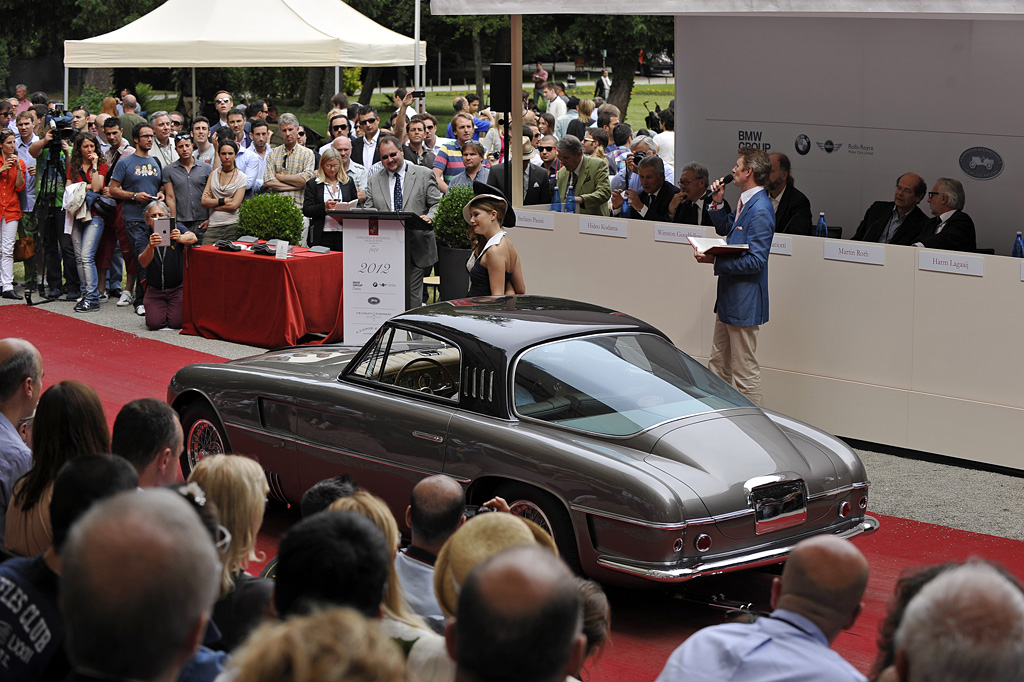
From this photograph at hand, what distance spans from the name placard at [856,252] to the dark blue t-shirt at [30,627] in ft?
24.2

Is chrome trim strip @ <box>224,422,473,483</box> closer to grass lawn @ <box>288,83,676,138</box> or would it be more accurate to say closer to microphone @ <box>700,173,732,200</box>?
microphone @ <box>700,173,732,200</box>

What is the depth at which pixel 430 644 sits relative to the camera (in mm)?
3428

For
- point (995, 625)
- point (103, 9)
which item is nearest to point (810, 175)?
point (995, 625)

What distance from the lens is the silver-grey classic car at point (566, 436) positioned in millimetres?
→ 5945

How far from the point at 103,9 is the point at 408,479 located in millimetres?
44021

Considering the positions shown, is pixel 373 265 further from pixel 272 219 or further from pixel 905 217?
pixel 905 217

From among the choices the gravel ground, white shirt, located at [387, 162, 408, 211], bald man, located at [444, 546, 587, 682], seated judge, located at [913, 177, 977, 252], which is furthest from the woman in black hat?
bald man, located at [444, 546, 587, 682]

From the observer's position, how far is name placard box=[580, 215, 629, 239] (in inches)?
430

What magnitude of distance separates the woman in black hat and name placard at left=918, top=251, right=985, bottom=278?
300 centimetres

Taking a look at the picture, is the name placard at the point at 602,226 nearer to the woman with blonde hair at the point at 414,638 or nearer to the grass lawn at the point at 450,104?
the woman with blonde hair at the point at 414,638

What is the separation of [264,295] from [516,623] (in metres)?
10.9

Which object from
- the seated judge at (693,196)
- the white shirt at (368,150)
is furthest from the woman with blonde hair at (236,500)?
the white shirt at (368,150)

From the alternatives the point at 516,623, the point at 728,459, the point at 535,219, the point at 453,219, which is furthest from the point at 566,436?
the point at 453,219

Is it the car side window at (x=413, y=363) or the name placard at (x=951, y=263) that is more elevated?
the name placard at (x=951, y=263)
